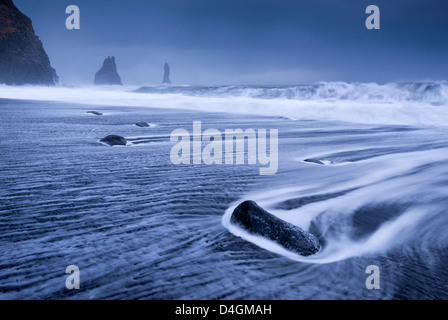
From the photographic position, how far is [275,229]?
3.47m

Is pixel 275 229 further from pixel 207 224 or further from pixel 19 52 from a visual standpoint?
pixel 19 52

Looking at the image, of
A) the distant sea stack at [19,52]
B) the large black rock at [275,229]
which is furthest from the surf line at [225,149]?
the distant sea stack at [19,52]

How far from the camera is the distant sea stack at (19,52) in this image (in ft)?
234

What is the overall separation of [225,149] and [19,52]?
273 ft

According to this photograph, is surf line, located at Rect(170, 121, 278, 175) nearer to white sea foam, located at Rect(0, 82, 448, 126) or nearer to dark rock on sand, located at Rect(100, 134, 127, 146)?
dark rock on sand, located at Rect(100, 134, 127, 146)

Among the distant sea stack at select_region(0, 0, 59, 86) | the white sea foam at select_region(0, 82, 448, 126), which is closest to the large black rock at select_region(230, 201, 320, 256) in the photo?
the white sea foam at select_region(0, 82, 448, 126)

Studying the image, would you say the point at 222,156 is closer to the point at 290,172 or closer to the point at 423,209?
the point at 290,172

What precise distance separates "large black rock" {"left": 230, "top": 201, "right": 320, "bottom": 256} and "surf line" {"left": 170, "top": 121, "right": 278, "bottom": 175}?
2767 millimetres

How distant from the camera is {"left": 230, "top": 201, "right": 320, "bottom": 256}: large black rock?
11.0ft

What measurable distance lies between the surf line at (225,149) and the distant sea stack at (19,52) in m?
77.1

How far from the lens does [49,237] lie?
332 cm

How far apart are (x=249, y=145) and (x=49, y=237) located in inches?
264
